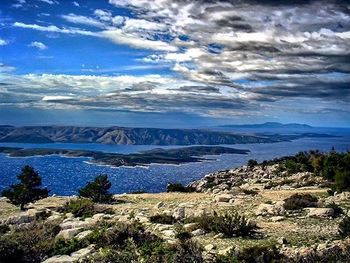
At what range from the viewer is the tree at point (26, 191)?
30166 mm

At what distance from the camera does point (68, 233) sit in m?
17.4

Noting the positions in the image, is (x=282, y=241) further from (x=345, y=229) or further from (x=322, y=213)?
(x=322, y=213)

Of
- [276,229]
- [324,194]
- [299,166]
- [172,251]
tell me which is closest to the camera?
[172,251]

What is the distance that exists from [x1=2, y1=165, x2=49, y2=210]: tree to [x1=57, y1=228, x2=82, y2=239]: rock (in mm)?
12729

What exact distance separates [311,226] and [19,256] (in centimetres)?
1102

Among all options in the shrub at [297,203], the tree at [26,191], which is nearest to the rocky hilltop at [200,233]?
the shrub at [297,203]

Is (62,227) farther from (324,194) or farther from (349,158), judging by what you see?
(349,158)

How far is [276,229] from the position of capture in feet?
55.5

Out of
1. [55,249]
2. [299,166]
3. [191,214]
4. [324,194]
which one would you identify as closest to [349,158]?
[299,166]

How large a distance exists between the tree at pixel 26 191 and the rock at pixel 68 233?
12.7 meters

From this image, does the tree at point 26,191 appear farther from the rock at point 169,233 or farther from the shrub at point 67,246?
the rock at point 169,233

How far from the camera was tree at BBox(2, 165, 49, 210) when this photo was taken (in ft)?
99.0

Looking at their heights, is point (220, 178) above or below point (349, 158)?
below

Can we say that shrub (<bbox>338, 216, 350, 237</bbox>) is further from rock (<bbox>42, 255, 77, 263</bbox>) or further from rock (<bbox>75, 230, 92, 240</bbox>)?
rock (<bbox>75, 230, 92, 240</bbox>)
